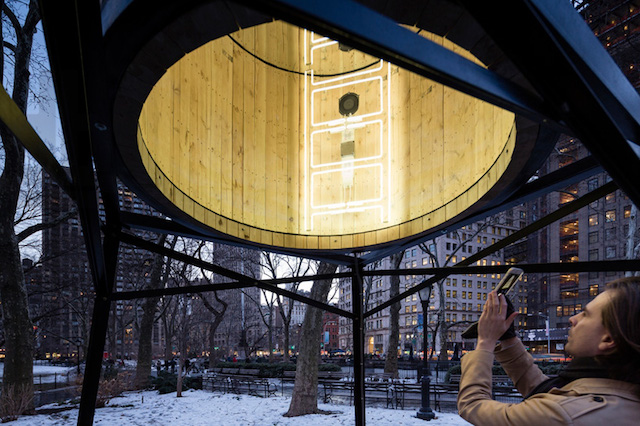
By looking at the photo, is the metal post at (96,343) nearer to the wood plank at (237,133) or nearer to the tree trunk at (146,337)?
the wood plank at (237,133)

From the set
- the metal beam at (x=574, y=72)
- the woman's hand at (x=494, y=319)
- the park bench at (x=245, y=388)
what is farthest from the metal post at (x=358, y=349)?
the park bench at (x=245, y=388)

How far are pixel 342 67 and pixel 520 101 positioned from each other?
4.05m

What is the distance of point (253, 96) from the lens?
17.4 ft

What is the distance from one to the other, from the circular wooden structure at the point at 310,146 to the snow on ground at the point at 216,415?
26.5 ft

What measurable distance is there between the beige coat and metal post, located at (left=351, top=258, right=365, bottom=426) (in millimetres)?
3690

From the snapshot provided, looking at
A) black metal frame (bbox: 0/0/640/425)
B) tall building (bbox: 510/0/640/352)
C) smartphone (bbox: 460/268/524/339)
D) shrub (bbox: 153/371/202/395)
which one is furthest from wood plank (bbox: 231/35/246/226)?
tall building (bbox: 510/0/640/352)

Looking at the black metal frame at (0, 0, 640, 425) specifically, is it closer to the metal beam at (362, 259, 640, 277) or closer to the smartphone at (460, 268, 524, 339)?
the smartphone at (460, 268, 524, 339)

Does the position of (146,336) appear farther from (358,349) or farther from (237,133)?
(237,133)

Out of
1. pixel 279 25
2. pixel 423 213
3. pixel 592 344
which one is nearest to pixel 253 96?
pixel 279 25

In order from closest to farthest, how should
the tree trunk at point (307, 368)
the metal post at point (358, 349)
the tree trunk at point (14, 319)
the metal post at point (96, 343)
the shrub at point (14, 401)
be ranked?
the metal post at point (96, 343), the metal post at point (358, 349), the shrub at point (14, 401), the tree trunk at point (14, 319), the tree trunk at point (307, 368)

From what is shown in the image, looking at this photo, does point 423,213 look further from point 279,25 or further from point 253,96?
point 279,25

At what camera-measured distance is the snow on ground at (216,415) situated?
1164 centimetres

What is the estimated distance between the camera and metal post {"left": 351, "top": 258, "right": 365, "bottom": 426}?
17.4 feet

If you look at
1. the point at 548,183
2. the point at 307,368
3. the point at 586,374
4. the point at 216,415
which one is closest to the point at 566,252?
the point at 307,368
